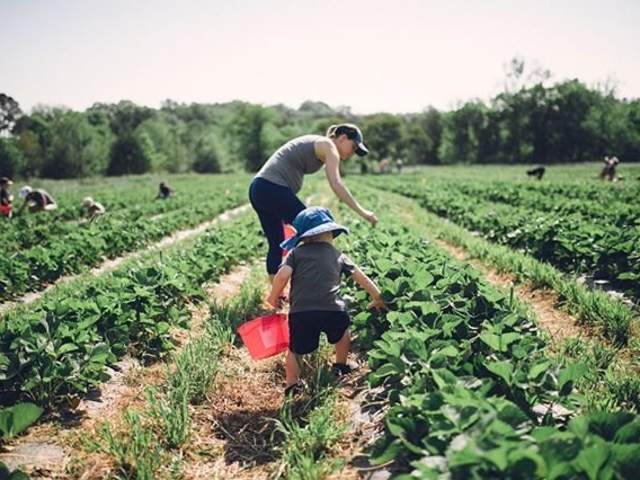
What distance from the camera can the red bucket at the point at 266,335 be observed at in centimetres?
329

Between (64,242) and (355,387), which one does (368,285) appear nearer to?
(355,387)

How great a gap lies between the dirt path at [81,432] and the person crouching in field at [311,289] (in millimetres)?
1153

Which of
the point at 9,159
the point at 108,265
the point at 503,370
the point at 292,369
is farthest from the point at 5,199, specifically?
the point at 9,159

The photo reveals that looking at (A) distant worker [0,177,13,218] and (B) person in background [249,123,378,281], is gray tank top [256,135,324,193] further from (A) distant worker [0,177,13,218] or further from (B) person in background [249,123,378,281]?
(A) distant worker [0,177,13,218]

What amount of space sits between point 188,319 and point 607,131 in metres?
71.4

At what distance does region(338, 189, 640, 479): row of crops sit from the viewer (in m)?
1.60

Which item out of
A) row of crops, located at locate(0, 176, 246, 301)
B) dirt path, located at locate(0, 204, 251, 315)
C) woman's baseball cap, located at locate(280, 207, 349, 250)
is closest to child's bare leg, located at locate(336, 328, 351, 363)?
woman's baseball cap, located at locate(280, 207, 349, 250)

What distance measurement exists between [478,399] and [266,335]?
5.64 feet

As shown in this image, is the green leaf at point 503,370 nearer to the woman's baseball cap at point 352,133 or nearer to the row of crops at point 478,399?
the row of crops at point 478,399

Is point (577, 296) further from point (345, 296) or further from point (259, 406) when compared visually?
point (259, 406)

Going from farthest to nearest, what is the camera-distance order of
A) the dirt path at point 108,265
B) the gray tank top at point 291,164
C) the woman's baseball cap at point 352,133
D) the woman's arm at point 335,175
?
the dirt path at point 108,265 → the gray tank top at point 291,164 → the woman's baseball cap at point 352,133 → the woman's arm at point 335,175

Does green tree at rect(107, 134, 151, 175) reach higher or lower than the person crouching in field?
higher

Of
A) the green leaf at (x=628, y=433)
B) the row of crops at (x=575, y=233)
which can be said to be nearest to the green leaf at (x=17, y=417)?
the green leaf at (x=628, y=433)

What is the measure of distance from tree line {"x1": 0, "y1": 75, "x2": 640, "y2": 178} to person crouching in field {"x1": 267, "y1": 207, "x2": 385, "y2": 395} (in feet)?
203
